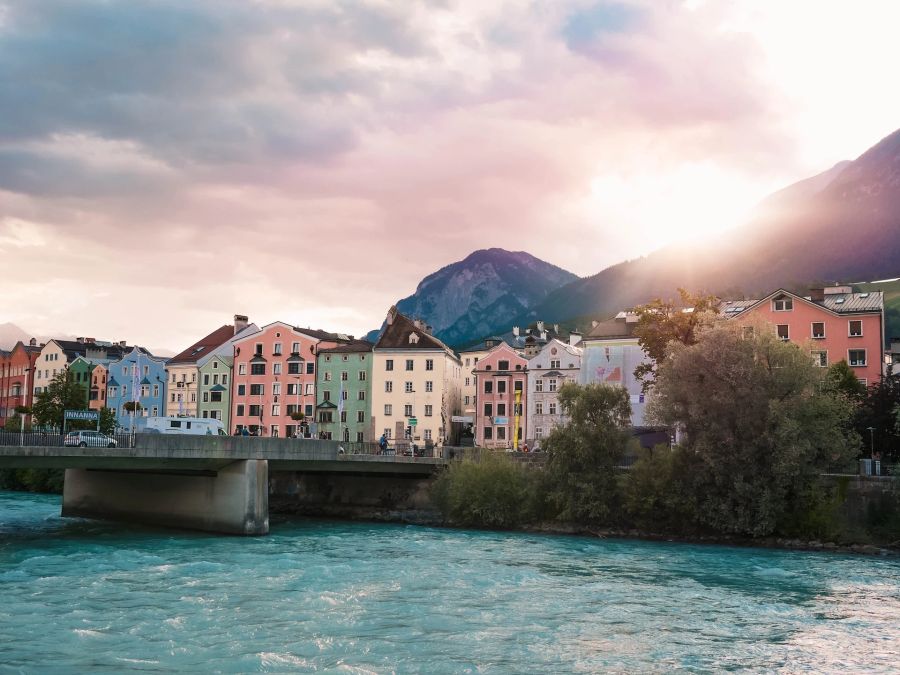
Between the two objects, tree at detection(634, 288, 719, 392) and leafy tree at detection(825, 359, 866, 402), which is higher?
tree at detection(634, 288, 719, 392)

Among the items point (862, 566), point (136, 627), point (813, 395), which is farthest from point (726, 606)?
point (813, 395)

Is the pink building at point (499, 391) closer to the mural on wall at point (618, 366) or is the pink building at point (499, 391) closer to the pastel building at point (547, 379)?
the pastel building at point (547, 379)

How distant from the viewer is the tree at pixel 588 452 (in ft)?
197

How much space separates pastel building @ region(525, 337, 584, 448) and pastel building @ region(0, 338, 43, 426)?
268ft

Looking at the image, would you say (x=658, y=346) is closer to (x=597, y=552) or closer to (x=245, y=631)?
(x=597, y=552)

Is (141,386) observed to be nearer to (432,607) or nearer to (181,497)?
(181,497)

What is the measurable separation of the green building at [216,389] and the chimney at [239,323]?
7.89 m

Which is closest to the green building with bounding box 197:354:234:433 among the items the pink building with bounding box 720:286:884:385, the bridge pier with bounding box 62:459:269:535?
the bridge pier with bounding box 62:459:269:535

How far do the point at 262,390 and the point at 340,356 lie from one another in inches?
411

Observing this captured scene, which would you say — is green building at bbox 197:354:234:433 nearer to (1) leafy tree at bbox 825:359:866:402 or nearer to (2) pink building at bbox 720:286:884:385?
(2) pink building at bbox 720:286:884:385

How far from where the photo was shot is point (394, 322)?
112m

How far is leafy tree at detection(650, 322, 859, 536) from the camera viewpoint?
53.8m

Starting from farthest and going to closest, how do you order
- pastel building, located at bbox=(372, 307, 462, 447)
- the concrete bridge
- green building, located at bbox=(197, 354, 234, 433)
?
green building, located at bbox=(197, 354, 234, 433) → pastel building, located at bbox=(372, 307, 462, 447) → the concrete bridge

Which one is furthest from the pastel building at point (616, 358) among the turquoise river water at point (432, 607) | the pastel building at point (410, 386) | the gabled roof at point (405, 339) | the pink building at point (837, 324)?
the turquoise river water at point (432, 607)
